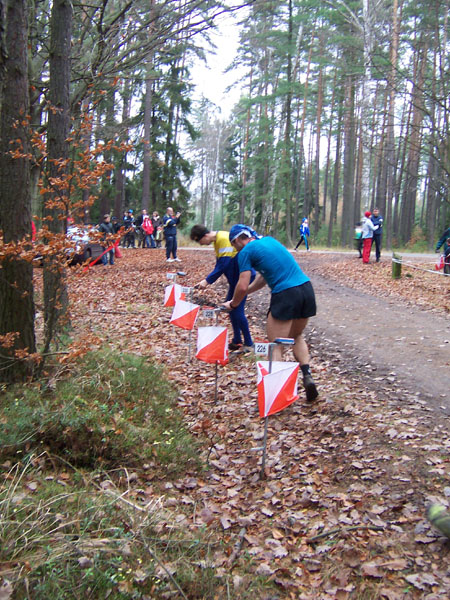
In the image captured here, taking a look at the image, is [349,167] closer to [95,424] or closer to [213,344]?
[213,344]

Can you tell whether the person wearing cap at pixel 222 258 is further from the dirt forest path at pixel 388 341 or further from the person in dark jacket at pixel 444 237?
the person in dark jacket at pixel 444 237

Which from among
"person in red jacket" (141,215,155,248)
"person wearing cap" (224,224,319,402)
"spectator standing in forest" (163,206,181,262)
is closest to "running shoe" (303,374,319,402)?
"person wearing cap" (224,224,319,402)

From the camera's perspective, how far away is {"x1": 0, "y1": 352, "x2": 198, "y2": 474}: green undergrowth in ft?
14.8

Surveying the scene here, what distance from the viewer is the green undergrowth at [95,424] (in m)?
4.50

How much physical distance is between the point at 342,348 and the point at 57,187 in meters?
5.16

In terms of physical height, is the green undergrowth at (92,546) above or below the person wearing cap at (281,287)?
below

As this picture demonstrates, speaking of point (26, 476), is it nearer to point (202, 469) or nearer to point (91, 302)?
point (202, 469)

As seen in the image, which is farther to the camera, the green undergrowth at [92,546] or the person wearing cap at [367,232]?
the person wearing cap at [367,232]

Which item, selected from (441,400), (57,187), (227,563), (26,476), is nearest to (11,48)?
(57,187)

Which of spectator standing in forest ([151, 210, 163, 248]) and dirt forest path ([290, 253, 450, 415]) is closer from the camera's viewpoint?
dirt forest path ([290, 253, 450, 415])

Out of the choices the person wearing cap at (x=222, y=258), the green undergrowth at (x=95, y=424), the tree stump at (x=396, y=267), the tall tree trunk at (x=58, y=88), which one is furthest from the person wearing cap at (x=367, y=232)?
the green undergrowth at (x=95, y=424)

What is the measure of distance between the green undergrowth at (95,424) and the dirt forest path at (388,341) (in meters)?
2.85

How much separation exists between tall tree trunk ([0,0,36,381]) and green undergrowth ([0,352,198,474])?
471 millimetres

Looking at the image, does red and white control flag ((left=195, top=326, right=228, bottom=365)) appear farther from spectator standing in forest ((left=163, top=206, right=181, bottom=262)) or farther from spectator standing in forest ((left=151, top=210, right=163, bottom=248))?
spectator standing in forest ((left=151, top=210, right=163, bottom=248))
